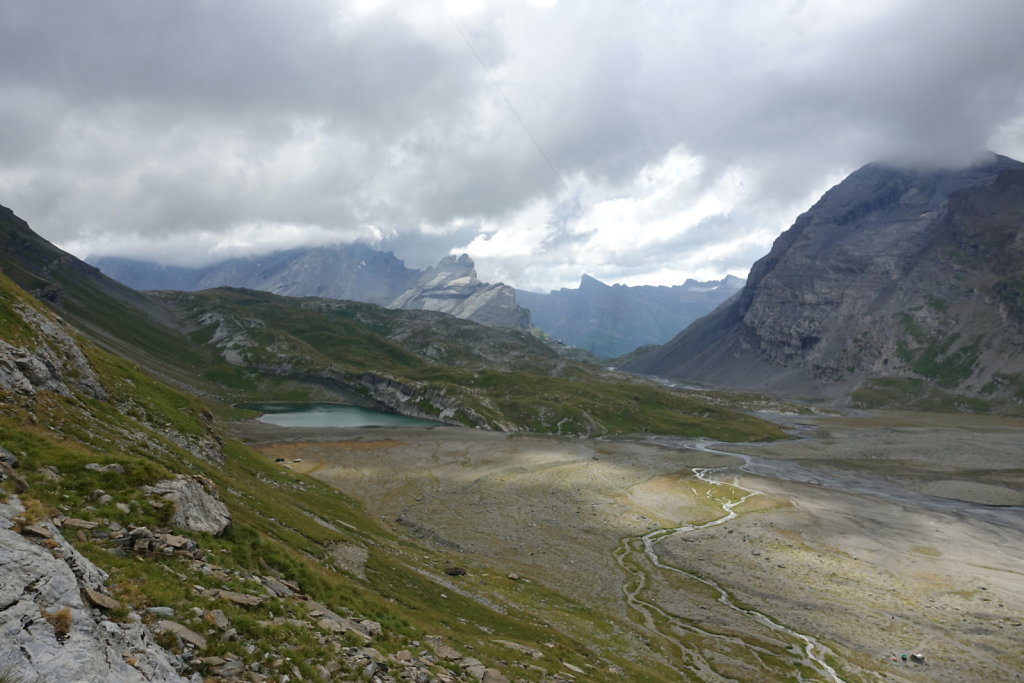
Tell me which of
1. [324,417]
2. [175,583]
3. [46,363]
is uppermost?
[46,363]

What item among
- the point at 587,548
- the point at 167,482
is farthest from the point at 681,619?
the point at 167,482

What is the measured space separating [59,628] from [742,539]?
74.8 metres

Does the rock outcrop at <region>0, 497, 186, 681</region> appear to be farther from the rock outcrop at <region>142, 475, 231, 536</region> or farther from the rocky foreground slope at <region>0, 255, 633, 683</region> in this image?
the rock outcrop at <region>142, 475, 231, 536</region>

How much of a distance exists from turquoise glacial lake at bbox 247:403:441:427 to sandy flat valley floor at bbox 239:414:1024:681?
22.9m

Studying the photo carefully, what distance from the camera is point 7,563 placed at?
1185 centimetres

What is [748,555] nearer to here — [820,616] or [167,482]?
[820,616]

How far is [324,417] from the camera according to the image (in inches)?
7008

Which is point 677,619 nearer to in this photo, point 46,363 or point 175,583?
point 175,583

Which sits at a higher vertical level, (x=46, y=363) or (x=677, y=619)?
(x=46, y=363)

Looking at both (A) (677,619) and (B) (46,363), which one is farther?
(A) (677,619)

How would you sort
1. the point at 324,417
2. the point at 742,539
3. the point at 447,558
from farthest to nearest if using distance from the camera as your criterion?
the point at 324,417 → the point at 742,539 → the point at 447,558

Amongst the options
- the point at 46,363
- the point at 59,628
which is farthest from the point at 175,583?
the point at 46,363

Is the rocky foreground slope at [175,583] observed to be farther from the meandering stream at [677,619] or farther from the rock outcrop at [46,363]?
the meandering stream at [677,619]

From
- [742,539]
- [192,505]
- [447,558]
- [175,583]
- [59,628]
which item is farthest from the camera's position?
[742,539]
